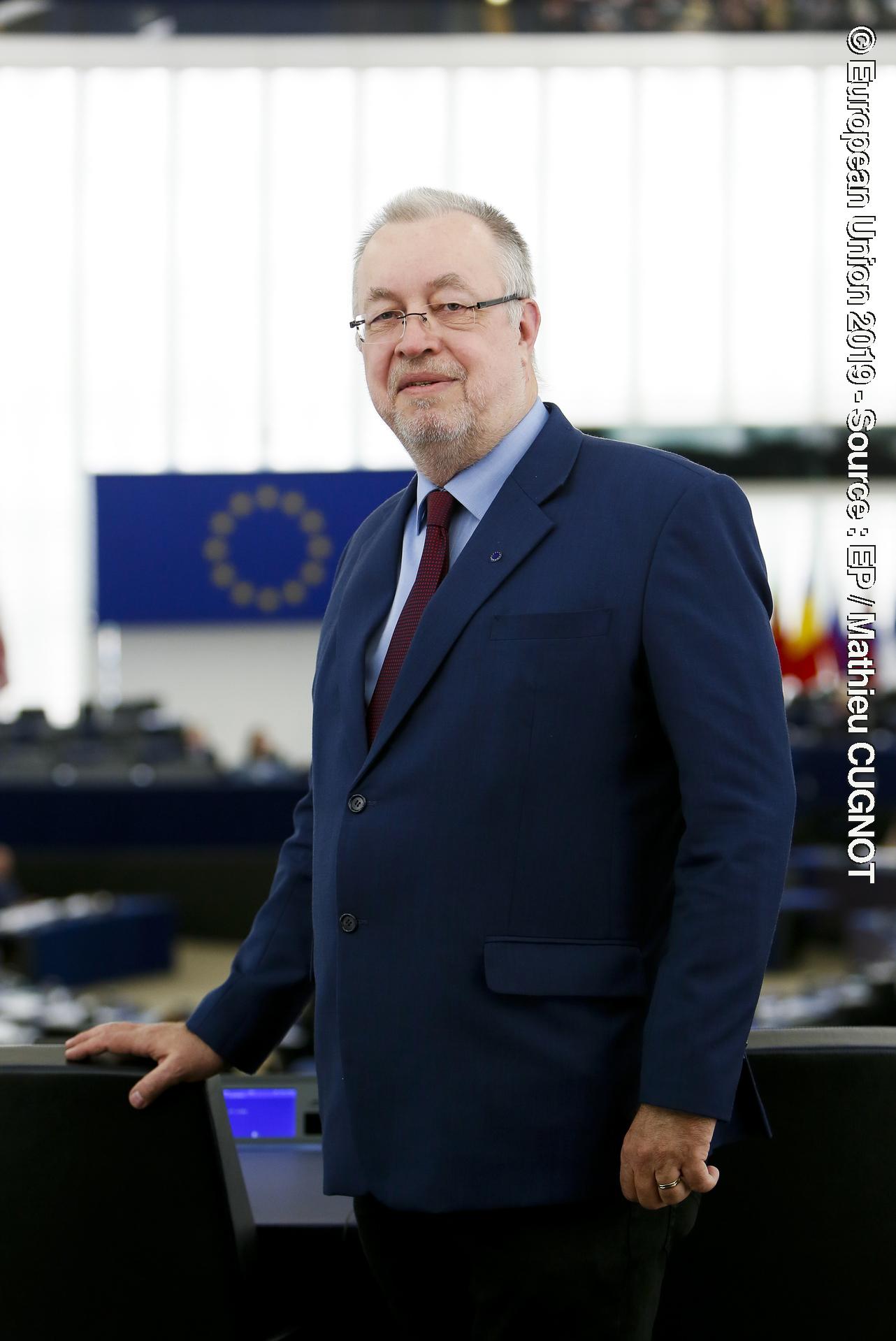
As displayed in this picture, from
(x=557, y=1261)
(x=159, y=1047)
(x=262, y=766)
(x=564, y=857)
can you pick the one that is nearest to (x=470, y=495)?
(x=564, y=857)

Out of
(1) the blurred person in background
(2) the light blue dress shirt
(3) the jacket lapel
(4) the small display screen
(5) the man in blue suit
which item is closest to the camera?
(5) the man in blue suit

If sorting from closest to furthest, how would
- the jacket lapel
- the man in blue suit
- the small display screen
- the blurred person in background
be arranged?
Result: the man in blue suit, the jacket lapel, the small display screen, the blurred person in background

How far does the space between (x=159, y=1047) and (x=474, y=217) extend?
2.95 ft

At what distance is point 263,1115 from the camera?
1755 millimetres

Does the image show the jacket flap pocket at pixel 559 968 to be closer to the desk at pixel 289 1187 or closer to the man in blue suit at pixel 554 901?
the man in blue suit at pixel 554 901

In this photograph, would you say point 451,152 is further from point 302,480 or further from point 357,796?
point 357,796

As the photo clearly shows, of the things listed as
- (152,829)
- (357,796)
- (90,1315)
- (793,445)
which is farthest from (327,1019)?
(793,445)

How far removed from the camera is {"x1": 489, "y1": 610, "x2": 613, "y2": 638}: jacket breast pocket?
4.43ft

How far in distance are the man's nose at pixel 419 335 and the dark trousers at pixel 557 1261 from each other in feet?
2.74

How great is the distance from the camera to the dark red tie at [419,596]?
1.47m

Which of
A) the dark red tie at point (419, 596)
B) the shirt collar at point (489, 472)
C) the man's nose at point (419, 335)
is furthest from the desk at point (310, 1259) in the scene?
the man's nose at point (419, 335)

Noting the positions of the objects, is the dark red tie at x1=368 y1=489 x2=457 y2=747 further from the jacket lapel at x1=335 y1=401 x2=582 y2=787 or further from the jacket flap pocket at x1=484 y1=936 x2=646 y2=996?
the jacket flap pocket at x1=484 y1=936 x2=646 y2=996

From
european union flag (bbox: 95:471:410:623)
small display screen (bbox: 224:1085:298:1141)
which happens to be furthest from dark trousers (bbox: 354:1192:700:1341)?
european union flag (bbox: 95:471:410:623)

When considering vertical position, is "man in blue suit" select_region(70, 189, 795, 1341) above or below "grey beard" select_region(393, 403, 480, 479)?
below
